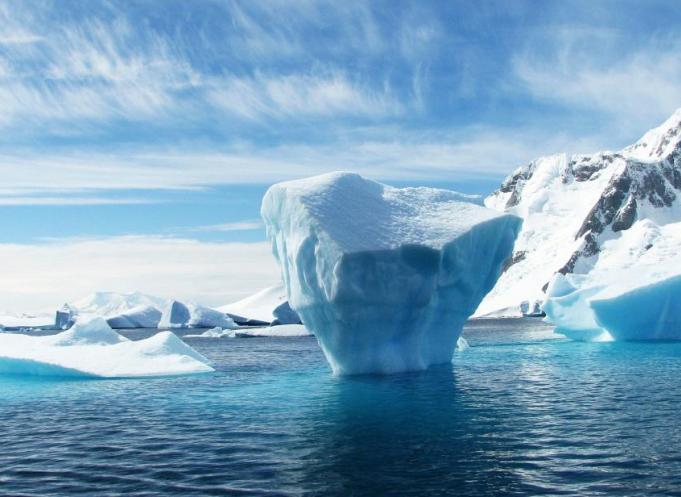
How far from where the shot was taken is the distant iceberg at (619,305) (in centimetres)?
4238

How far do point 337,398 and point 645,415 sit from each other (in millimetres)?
7839

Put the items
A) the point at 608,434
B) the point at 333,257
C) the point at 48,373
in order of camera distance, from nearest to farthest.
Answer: the point at 608,434 < the point at 333,257 < the point at 48,373

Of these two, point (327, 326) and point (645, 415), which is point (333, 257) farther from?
point (645, 415)

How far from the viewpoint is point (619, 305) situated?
43344 mm

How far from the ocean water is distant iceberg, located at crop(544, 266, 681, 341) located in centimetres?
1797

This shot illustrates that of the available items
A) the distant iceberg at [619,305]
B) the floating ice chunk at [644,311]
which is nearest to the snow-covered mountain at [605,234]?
the distant iceberg at [619,305]

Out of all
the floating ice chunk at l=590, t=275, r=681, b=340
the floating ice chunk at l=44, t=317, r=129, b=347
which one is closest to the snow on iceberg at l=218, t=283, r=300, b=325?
the floating ice chunk at l=590, t=275, r=681, b=340

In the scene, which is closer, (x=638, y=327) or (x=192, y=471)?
(x=192, y=471)

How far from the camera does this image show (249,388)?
23406 millimetres

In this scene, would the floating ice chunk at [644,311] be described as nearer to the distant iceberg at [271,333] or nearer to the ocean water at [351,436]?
the ocean water at [351,436]

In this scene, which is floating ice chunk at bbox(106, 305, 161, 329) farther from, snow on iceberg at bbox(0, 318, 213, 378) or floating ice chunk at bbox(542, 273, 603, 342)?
snow on iceberg at bbox(0, 318, 213, 378)

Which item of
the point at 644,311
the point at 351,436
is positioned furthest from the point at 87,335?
Result: the point at 644,311

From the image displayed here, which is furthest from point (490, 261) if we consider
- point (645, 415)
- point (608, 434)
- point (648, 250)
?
point (648, 250)

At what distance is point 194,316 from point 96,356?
226ft
